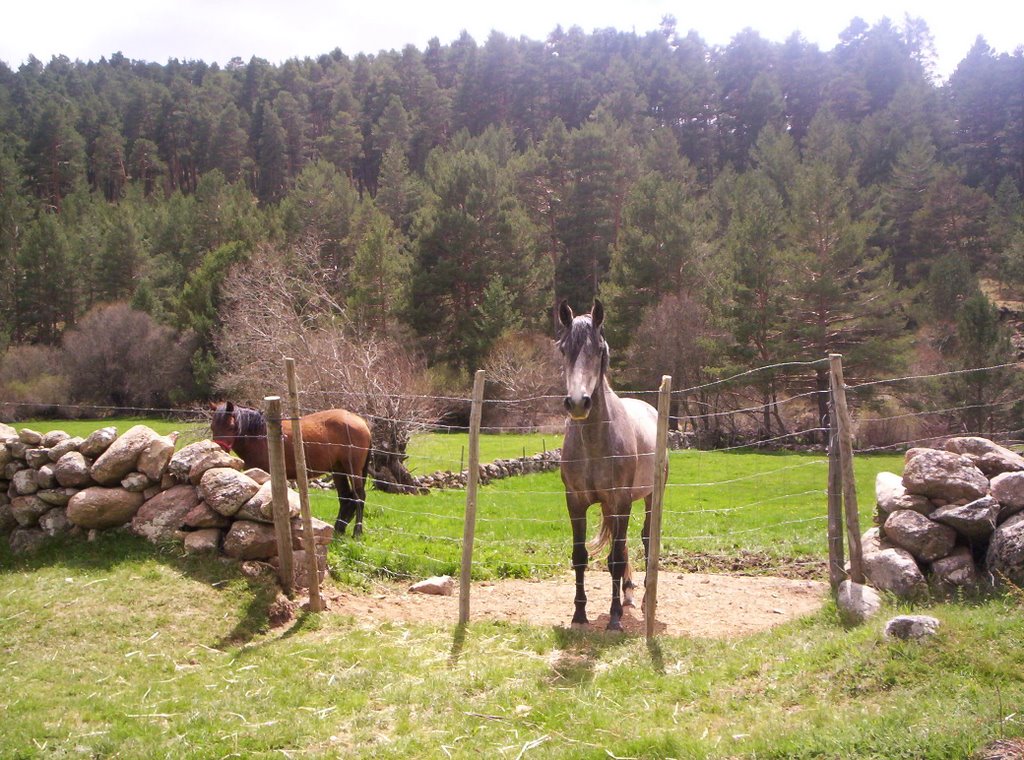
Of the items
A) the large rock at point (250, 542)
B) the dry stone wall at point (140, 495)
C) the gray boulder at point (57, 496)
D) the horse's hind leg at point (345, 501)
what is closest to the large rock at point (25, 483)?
the dry stone wall at point (140, 495)

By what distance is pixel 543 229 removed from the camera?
4219 centimetres

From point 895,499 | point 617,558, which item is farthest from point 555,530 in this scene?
point 895,499

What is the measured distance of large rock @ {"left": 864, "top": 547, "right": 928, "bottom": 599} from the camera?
5.44 meters

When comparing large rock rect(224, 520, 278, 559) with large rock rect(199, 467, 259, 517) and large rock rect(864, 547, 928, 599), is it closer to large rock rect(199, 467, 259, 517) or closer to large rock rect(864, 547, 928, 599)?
large rock rect(199, 467, 259, 517)

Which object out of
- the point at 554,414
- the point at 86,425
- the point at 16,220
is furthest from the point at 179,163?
the point at 554,414

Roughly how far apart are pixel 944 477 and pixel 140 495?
22.8 feet

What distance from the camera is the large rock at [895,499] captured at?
19.1 ft

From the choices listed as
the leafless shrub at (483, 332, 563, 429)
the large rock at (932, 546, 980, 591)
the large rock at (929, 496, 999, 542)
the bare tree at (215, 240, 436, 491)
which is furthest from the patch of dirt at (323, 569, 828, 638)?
the leafless shrub at (483, 332, 563, 429)

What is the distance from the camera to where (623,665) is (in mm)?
5203

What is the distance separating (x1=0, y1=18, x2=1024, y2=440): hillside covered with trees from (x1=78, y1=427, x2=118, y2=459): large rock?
11.9m

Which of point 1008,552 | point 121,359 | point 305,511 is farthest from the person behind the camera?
point 121,359

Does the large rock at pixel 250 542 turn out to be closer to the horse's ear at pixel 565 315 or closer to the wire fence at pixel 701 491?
the wire fence at pixel 701 491

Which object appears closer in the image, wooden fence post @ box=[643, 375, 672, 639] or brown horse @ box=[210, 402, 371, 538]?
wooden fence post @ box=[643, 375, 672, 639]

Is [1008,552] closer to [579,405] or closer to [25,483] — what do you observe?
[579,405]
